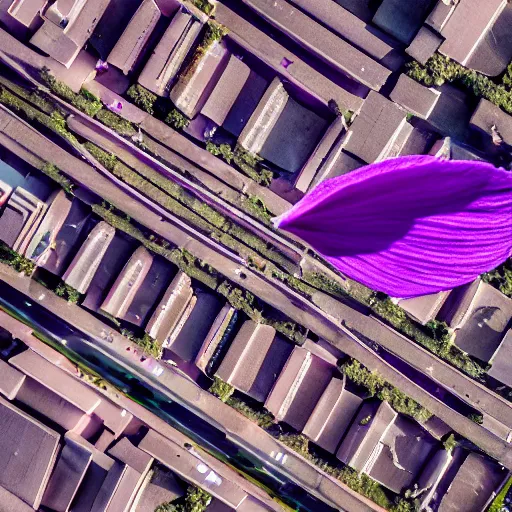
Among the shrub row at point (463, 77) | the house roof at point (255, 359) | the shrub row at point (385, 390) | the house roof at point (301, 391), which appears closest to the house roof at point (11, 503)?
the house roof at point (255, 359)

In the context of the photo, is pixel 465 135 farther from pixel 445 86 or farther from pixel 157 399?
pixel 157 399

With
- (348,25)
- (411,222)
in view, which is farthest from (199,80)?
(411,222)

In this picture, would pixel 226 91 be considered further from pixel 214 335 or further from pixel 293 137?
pixel 214 335

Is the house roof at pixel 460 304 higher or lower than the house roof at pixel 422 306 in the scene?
higher

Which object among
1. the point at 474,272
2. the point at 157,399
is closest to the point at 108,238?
the point at 157,399

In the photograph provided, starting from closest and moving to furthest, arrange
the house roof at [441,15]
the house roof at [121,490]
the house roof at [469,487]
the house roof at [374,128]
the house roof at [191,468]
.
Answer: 1. the house roof at [441,15]
2. the house roof at [374,128]
3. the house roof at [121,490]
4. the house roof at [191,468]
5. the house roof at [469,487]

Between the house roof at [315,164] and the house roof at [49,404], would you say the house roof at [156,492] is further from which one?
the house roof at [315,164]
